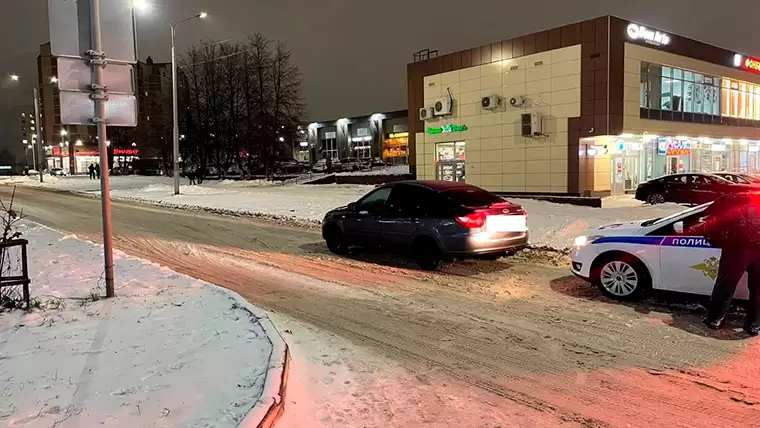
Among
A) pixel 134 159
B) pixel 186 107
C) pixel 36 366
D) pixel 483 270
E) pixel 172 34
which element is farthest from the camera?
pixel 134 159

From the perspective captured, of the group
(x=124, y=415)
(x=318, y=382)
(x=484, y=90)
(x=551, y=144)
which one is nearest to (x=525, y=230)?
(x=318, y=382)

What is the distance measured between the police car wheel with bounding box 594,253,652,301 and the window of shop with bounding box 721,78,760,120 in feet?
95.3

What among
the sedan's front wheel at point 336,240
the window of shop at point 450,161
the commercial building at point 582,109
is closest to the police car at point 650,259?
the sedan's front wheel at point 336,240

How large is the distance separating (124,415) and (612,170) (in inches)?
1025

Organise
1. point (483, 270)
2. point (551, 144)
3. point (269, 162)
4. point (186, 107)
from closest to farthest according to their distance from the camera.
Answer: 1. point (483, 270)
2. point (551, 144)
3. point (269, 162)
4. point (186, 107)

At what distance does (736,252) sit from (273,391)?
208 inches

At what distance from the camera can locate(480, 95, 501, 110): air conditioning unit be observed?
90.7 feet

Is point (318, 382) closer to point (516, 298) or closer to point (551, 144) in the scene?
point (516, 298)

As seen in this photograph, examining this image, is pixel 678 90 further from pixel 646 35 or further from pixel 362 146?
pixel 362 146

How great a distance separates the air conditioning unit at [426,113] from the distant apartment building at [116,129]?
32.1 meters

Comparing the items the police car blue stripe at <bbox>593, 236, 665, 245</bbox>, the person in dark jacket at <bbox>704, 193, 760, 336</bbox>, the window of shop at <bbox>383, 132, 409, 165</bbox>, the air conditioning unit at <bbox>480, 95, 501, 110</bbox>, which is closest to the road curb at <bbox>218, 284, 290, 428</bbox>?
the police car blue stripe at <bbox>593, 236, 665, 245</bbox>

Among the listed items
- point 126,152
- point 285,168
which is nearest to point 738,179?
point 285,168

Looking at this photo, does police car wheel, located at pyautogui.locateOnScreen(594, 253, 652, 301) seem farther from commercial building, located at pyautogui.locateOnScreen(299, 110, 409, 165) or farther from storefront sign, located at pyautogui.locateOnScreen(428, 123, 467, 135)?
commercial building, located at pyautogui.locateOnScreen(299, 110, 409, 165)

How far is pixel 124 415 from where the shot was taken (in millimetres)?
3938
